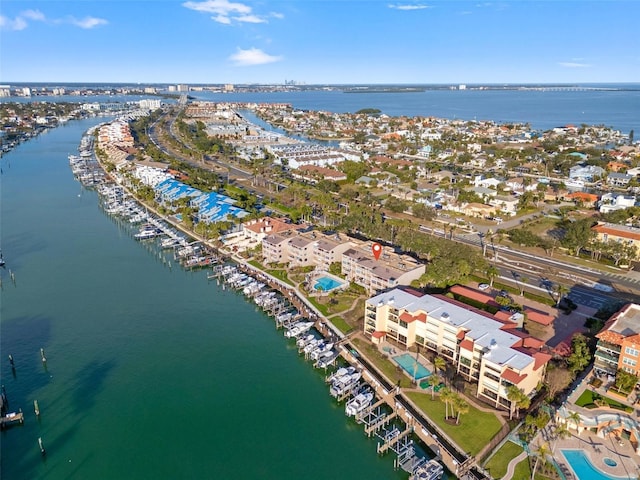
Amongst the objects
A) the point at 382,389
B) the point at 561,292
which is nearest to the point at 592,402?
the point at 382,389

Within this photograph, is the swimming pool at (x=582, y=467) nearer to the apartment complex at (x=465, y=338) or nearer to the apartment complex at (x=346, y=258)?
the apartment complex at (x=465, y=338)

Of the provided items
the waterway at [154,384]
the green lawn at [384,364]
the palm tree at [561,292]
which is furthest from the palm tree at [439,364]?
the palm tree at [561,292]

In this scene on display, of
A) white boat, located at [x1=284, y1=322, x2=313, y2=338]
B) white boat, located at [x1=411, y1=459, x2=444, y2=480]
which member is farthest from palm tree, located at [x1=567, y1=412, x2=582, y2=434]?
white boat, located at [x1=284, y1=322, x2=313, y2=338]

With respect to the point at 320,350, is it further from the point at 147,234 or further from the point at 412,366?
the point at 147,234

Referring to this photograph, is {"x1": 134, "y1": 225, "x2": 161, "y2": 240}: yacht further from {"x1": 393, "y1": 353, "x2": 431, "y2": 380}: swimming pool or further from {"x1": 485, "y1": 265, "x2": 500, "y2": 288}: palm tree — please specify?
{"x1": 485, "y1": 265, "x2": 500, "y2": 288}: palm tree

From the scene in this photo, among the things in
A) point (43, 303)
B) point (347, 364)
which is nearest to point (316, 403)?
point (347, 364)

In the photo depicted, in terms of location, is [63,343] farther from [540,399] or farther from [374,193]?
[374,193]

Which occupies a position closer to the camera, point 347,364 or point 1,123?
point 347,364
